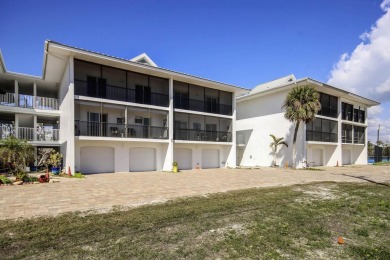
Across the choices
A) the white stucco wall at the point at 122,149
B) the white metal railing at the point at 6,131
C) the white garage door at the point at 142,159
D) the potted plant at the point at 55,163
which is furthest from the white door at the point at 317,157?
the white metal railing at the point at 6,131

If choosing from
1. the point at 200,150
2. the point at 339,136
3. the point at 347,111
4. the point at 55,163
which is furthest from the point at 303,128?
the point at 55,163

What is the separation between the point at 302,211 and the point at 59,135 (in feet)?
70.7

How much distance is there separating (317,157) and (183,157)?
688 inches

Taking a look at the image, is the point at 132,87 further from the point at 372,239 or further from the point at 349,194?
the point at 372,239

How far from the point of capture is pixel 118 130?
62.2 ft

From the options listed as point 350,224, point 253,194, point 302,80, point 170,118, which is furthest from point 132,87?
point 350,224

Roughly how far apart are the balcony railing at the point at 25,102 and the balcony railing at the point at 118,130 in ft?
23.6

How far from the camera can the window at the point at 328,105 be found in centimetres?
2844

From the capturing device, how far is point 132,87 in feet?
68.6

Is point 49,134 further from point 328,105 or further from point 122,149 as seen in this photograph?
point 328,105

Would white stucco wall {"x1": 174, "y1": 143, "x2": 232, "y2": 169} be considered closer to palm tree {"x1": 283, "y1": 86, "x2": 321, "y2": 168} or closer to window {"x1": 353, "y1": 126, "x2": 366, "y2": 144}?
palm tree {"x1": 283, "y1": 86, "x2": 321, "y2": 168}

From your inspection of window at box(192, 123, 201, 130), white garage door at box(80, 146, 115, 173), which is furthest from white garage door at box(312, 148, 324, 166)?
white garage door at box(80, 146, 115, 173)

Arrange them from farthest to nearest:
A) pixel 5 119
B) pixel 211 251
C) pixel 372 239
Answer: pixel 5 119, pixel 372 239, pixel 211 251

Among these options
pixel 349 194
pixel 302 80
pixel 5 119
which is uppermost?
pixel 302 80
